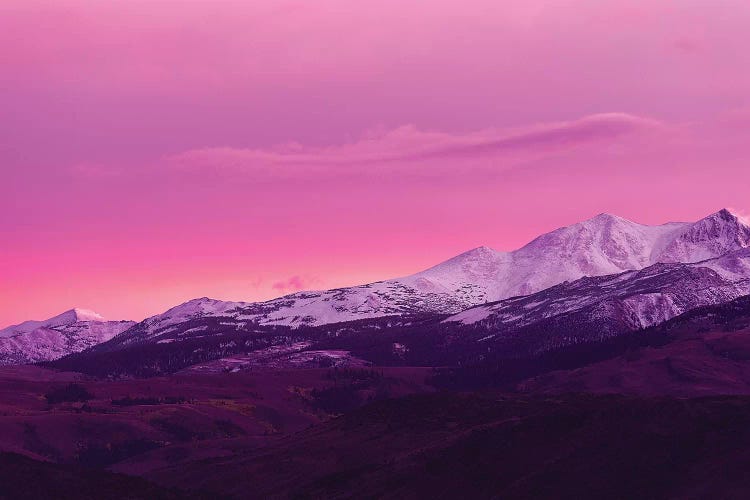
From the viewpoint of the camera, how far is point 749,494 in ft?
652
